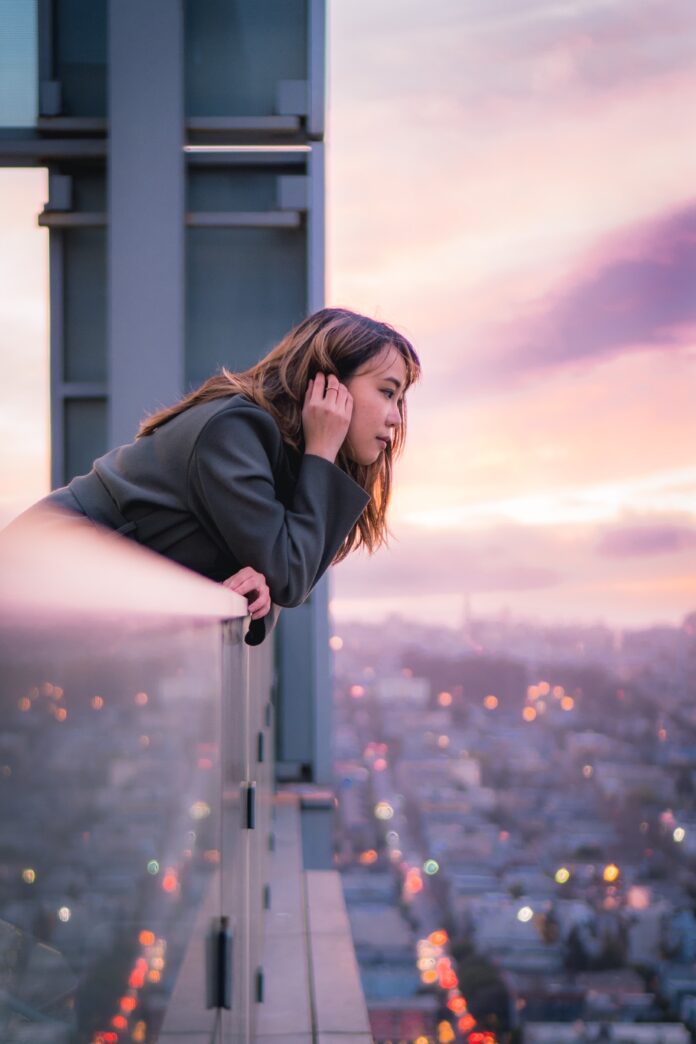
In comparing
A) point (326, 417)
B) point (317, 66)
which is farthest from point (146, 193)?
point (326, 417)

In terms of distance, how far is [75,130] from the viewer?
4164mm

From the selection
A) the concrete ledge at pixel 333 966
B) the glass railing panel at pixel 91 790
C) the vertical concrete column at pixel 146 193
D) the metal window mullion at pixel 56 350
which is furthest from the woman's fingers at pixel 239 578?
the metal window mullion at pixel 56 350

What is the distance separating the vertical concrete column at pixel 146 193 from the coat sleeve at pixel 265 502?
2379 millimetres

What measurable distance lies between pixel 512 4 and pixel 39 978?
7.82 m

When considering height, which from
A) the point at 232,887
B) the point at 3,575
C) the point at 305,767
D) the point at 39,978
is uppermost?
the point at 3,575

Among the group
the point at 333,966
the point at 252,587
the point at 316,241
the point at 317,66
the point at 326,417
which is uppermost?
the point at 317,66

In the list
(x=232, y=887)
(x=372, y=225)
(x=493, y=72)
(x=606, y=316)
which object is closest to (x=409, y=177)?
(x=372, y=225)

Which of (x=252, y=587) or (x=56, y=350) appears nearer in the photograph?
(x=252, y=587)

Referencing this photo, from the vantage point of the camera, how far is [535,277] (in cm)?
1041

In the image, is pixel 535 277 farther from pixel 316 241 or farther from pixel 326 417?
pixel 326 417

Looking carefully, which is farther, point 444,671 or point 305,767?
point 444,671

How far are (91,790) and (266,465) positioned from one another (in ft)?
4.05

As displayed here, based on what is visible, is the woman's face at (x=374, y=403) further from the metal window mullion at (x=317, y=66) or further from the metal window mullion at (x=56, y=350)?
the metal window mullion at (x=317, y=66)

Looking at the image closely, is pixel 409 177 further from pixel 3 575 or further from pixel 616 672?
pixel 3 575
